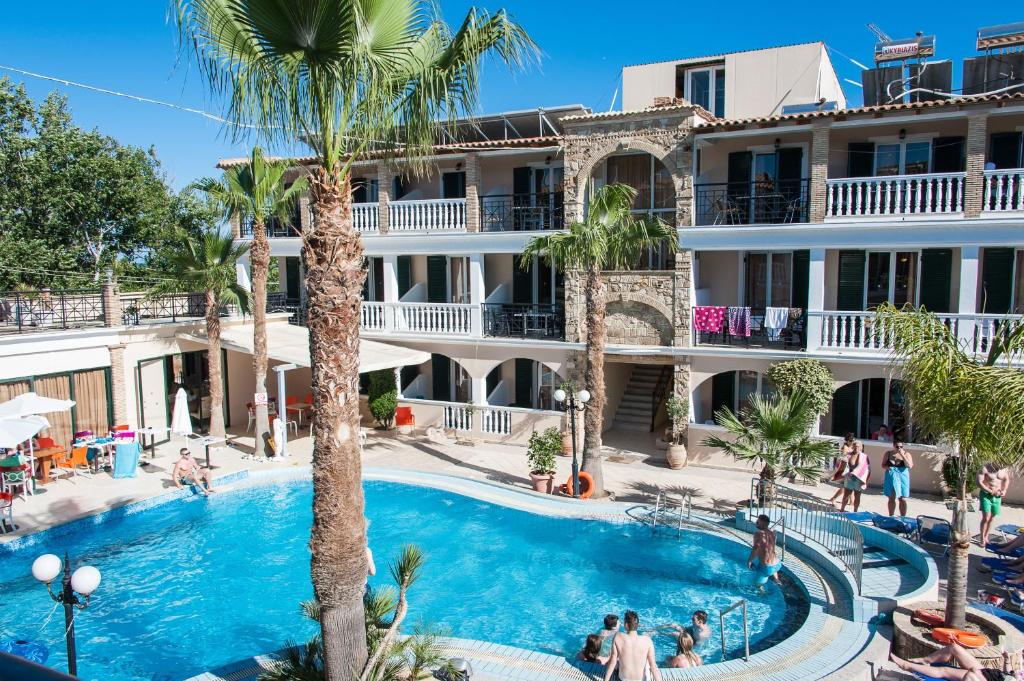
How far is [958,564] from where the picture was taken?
10.1 meters

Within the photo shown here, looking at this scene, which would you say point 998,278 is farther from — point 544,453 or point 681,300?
point 544,453

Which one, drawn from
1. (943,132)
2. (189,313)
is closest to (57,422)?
(189,313)

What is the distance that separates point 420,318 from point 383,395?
2.93m

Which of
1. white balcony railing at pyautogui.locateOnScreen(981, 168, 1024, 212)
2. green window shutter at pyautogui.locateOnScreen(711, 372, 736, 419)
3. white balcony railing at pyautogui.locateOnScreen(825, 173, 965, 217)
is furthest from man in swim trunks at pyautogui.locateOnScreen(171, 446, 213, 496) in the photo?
white balcony railing at pyautogui.locateOnScreen(981, 168, 1024, 212)

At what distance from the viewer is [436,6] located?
7.68 meters

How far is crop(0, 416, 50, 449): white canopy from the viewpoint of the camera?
15.6m

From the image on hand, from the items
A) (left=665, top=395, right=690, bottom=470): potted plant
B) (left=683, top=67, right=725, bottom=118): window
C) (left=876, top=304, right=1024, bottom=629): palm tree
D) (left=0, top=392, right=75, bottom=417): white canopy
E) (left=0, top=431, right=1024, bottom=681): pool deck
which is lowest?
(left=0, top=431, right=1024, bottom=681): pool deck

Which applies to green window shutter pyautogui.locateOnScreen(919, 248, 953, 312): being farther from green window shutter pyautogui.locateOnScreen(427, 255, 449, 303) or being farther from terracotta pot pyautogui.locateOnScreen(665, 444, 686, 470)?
green window shutter pyautogui.locateOnScreen(427, 255, 449, 303)

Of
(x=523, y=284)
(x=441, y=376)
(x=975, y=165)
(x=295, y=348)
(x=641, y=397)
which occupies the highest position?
(x=975, y=165)

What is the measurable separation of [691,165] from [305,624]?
50.4ft

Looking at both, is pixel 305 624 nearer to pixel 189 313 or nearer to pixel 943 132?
pixel 189 313

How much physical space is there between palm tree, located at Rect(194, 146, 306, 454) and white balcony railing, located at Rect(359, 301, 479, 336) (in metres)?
3.86

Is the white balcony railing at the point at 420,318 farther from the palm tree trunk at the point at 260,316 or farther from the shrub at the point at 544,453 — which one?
the shrub at the point at 544,453

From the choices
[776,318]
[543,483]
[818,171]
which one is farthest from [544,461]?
[818,171]
